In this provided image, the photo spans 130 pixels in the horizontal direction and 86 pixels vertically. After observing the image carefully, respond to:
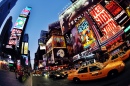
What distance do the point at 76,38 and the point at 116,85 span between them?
105cm

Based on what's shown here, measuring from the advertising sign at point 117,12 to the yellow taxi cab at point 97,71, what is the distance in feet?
1.94

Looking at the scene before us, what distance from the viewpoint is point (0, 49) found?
391 centimetres

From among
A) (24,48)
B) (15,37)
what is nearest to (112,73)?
(24,48)

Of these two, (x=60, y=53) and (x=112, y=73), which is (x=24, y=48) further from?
(x=112, y=73)

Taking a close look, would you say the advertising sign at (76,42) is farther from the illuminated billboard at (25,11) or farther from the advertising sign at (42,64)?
the illuminated billboard at (25,11)

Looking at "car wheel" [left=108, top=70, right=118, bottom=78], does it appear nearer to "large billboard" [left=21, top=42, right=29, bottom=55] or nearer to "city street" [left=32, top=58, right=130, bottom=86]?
"city street" [left=32, top=58, right=130, bottom=86]

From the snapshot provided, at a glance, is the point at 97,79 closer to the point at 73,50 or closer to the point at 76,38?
the point at 73,50

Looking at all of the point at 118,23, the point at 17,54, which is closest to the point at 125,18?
the point at 118,23

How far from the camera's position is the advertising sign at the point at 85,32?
10.9ft

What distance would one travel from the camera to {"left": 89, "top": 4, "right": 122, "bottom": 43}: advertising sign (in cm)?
271

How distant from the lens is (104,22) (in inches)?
116

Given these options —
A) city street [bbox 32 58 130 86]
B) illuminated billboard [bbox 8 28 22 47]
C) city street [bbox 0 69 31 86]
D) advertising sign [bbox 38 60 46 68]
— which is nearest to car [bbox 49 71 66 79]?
city street [bbox 32 58 130 86]

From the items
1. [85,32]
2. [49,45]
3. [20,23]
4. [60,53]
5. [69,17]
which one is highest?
[20,23]

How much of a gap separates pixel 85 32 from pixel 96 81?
0.92 meters
